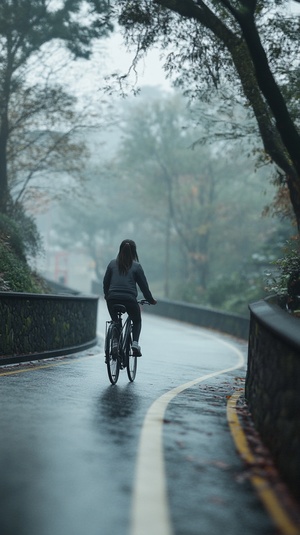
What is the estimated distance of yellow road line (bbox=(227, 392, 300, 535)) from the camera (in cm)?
550

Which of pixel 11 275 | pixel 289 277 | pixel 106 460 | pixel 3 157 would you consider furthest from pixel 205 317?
pixel 106 460

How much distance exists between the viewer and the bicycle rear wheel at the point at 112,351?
1243cm

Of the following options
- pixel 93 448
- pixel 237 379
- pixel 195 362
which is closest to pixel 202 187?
pixel 195 362

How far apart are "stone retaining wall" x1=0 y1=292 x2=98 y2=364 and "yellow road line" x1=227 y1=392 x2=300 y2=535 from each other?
6.79m

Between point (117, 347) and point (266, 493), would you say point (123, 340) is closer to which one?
point (117, 347)

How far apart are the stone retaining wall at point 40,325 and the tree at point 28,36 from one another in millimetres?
9919

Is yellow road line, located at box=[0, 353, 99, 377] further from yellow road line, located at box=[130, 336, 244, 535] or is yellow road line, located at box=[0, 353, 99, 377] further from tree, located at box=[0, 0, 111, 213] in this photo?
tree, located at box=[0, 0, 111, 213]

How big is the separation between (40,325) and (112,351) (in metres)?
5.26

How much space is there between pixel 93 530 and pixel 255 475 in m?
2.08

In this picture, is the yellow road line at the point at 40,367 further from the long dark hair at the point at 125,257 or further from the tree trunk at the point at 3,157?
the tree trunk at the point at 3,157

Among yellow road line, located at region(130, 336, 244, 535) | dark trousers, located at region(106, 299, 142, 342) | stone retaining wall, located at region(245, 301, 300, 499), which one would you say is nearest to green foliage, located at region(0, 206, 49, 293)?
dark trousers, located at region(106, 299, 142, 342)

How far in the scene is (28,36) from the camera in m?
29.6

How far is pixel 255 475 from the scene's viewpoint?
274 inches

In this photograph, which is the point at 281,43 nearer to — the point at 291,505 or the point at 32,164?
the point at 291,505
